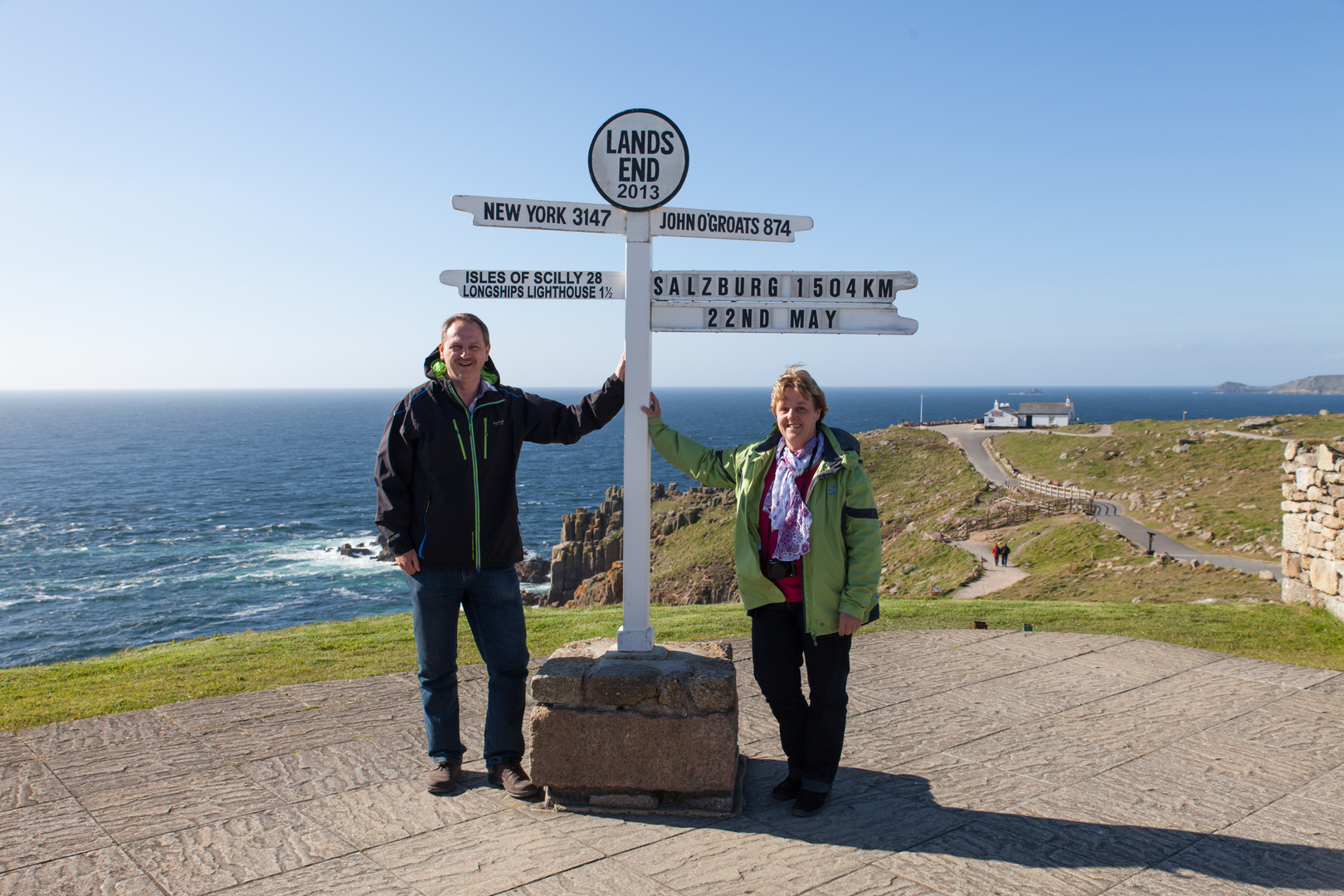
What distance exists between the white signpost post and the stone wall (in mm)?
7568

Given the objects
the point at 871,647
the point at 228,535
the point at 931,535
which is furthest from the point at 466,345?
the point at 228,535

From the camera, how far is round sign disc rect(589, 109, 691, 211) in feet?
12.6

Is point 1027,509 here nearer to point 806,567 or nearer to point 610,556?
point 610,556

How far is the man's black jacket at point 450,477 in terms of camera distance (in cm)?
371

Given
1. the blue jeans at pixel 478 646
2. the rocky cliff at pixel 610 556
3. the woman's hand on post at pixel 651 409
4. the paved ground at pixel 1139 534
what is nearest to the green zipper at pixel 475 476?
the blue jeans at pixel 478 646

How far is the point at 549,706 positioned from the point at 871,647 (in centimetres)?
370

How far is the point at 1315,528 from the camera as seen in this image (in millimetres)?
8898

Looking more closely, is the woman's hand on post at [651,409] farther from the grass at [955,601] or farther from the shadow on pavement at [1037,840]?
the grass at [955,601]

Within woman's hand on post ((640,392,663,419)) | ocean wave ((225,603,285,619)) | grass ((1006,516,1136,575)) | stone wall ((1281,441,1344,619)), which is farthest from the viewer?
ocean wave ((225,603,285,619))

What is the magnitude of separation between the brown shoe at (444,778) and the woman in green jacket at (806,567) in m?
1.47

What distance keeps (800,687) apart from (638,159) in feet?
8.33

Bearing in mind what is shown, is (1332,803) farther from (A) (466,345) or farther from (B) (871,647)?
(A) (466,345)

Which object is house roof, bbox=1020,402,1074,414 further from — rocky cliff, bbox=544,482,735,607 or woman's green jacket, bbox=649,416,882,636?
woman's green jacket, bbox=649,416,882,636

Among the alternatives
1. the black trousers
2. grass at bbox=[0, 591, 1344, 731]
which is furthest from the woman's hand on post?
grass at bbox=[0, 591, 1344, 731]
